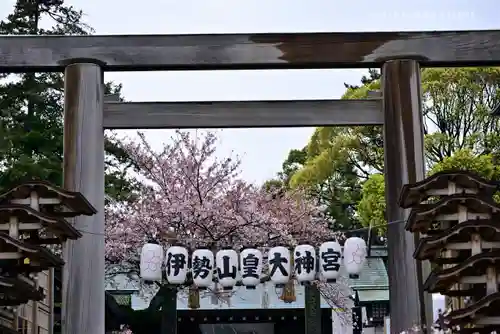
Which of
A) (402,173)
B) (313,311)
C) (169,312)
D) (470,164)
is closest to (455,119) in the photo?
(470,164)

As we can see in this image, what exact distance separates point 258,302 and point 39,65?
46.7 feet

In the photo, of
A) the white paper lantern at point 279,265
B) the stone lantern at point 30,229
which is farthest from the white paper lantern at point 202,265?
the stone lantern at point 30,229

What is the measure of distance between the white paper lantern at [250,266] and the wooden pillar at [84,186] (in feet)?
9.63

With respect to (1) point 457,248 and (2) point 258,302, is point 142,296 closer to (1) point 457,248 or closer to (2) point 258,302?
(2) point 258,302

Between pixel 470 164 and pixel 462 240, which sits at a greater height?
pixel 470 164

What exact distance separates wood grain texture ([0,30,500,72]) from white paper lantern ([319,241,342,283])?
9.83 feet

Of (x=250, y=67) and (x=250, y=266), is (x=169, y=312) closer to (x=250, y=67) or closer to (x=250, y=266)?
(x=250, y=266)

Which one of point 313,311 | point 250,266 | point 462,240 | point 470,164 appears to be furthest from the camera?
point 470,164

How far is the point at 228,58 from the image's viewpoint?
8.20 meters

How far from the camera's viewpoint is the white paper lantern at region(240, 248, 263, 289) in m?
10.4

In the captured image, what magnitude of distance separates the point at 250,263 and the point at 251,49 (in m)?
3.41

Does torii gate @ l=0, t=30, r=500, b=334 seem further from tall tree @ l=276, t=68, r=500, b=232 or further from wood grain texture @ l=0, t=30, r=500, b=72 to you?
tall tree @ l=276, t=68, r=500, b=232

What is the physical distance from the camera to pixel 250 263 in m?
10.4

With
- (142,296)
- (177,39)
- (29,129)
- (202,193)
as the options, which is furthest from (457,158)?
(177,39)
